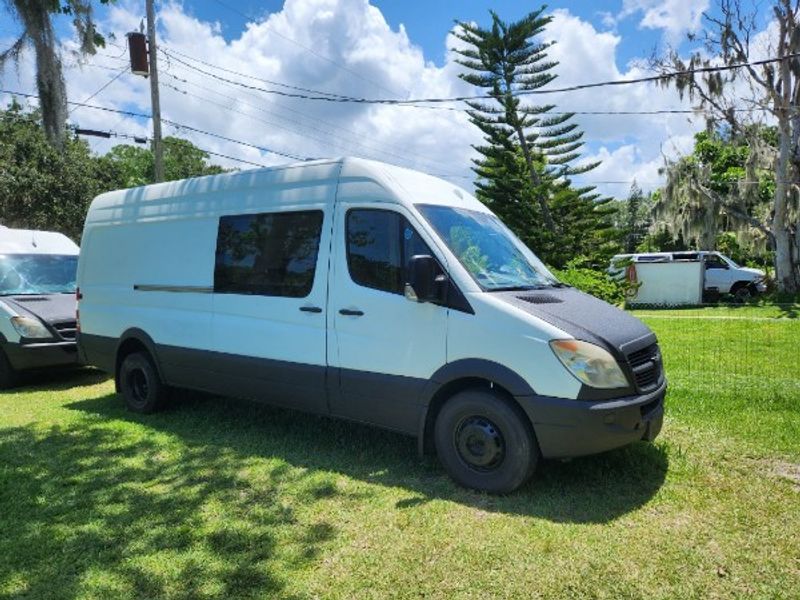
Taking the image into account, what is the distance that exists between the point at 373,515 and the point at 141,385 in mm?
4104

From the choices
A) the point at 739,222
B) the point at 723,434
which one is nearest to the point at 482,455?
the point at 723,434

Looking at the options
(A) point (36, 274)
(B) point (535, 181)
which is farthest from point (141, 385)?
(B) point (535, 181)

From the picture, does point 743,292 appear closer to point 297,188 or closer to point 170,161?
point 297,188

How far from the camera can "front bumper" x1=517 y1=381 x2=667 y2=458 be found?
390 cm

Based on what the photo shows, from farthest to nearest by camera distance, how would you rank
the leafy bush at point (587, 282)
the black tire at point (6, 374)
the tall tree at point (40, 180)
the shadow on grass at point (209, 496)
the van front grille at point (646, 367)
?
the tall tree at point (40, 180)
the leafy bush at point (587, 282)
the black tire at point (6, 374)
the van front grille at point (646, 367)
the shadow on grass at point (209, 496)

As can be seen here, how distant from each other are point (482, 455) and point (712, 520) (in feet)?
4.87

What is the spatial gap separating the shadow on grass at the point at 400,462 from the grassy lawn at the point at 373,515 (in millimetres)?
19

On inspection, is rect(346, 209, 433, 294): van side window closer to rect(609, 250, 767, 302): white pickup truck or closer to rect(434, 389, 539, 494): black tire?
rect(434, 389, 539, 494): black tire

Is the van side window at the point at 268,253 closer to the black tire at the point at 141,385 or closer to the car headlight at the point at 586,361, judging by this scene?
the black tire at the point at 141,385

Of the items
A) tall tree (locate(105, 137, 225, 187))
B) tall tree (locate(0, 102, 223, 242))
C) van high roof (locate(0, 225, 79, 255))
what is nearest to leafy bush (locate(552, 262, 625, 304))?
van high roof (locate(0, 225, 79, 255))

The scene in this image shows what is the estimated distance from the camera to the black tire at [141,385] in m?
6.68

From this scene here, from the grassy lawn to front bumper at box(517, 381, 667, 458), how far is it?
1.29 feet

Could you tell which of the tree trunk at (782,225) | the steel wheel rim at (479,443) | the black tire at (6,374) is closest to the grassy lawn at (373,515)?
the steel wheel rim at (479,443)

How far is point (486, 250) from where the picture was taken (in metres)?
4.84
